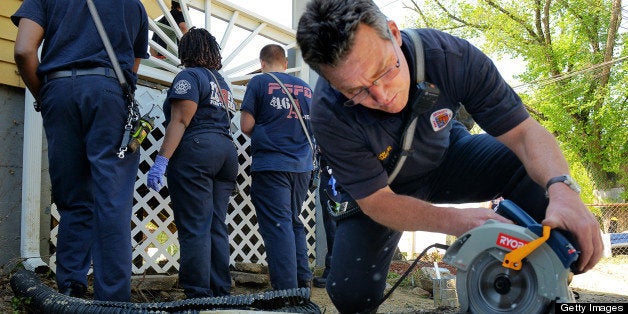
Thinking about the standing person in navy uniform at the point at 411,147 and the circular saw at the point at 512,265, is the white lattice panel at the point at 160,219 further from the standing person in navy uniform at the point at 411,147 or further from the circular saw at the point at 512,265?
the circular saw at the point at 512,265

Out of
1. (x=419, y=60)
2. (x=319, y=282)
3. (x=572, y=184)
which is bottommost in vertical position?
(x=319, y=282)

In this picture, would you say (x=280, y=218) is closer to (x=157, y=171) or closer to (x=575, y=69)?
(x=157, y=171)

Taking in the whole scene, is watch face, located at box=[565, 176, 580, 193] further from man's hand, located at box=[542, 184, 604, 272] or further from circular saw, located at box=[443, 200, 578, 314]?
circular saw, located at box=[443, 200, 578, 314]

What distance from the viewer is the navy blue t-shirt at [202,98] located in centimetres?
322

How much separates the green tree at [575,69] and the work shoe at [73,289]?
51.7 ft

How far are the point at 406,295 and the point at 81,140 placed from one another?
3.27 metres

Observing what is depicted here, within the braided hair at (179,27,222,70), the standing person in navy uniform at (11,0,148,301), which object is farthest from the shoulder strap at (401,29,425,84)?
the braided hair at (179,27,222,70)

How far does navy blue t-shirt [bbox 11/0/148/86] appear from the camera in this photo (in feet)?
8.54

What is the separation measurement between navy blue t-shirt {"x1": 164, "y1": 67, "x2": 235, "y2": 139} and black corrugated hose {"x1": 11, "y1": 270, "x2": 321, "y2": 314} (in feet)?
4.22

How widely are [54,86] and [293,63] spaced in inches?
153

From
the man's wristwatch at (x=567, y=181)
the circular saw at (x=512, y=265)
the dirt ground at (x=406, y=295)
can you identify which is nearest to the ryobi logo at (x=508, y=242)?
the circular saw at (x=512, y=265)

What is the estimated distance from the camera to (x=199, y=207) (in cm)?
320

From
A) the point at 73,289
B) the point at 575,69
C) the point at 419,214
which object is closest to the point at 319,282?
the point at 73,289

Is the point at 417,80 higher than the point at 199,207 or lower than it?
higher
